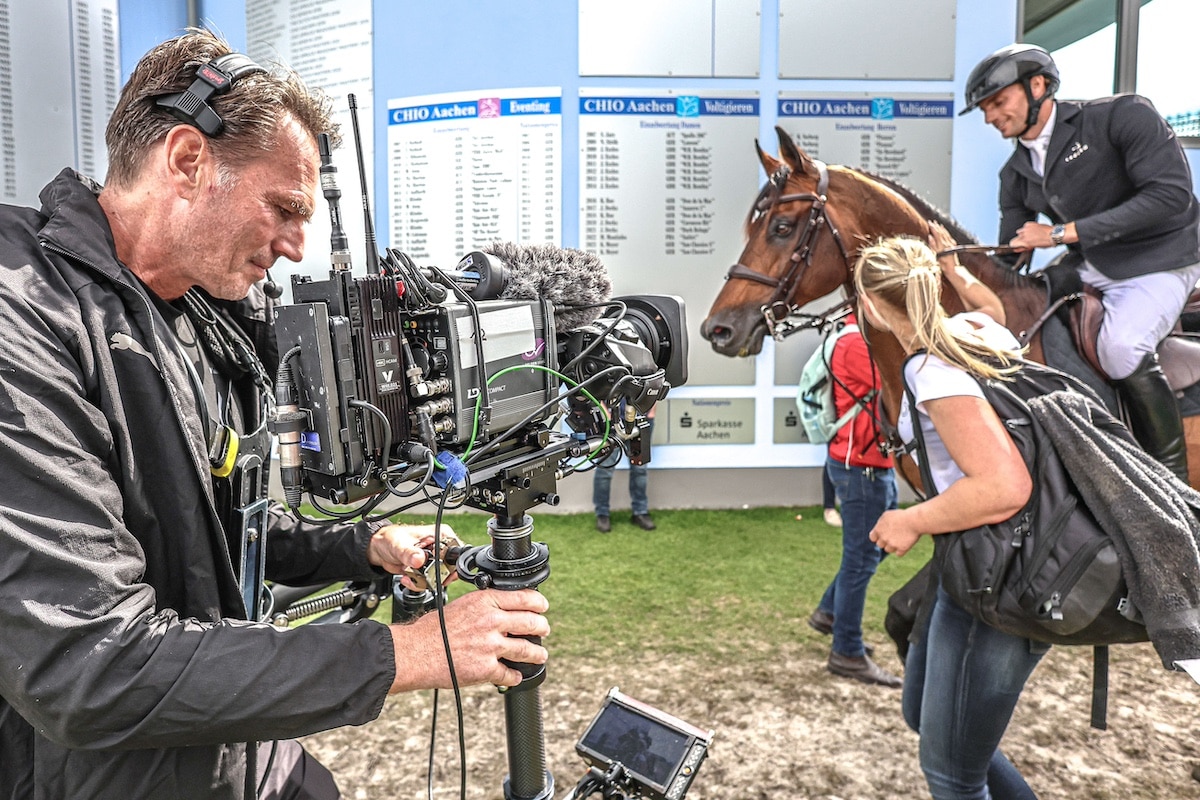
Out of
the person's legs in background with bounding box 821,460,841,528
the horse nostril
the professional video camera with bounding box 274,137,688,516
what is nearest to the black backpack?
the professional video camera with bounding box 274,137,688,516

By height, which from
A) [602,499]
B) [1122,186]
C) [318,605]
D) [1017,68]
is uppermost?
[1017,68]

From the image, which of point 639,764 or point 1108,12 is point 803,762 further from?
point 1108,12

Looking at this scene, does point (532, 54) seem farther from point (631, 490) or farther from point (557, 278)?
point (557, 278)

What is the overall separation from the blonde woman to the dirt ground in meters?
0.79

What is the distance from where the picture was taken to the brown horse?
9.84 ft

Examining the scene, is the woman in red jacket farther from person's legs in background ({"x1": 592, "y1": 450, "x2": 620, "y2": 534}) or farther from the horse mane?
person's legs in background ({"x1": 592, "y1": 450, "x2": 620, "y2": 534})

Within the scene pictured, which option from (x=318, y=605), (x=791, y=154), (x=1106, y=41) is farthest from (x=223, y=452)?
(x=1106, y=41)

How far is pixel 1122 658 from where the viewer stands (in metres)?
3.19

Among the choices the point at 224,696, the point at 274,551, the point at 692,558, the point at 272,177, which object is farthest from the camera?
the point at 692,558

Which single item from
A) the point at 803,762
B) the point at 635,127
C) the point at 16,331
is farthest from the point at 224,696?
the point at 635,127

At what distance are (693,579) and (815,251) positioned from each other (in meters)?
1.91

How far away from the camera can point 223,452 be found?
1122 millimetres

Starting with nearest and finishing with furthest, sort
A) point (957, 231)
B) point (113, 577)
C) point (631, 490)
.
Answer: point (113, 577), point (957, 231), point (631, 490)

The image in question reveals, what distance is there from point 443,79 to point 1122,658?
483 cm
